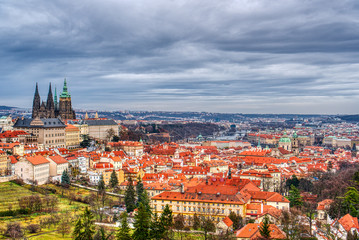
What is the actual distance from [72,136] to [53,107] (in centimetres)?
2308

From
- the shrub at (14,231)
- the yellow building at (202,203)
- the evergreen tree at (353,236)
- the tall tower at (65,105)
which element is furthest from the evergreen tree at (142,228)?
the tall tower at (65,105)

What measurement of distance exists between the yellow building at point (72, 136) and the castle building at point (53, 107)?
1745 centimetres

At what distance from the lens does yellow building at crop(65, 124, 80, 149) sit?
5166 inches

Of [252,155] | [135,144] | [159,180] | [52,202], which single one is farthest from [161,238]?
[252,155]

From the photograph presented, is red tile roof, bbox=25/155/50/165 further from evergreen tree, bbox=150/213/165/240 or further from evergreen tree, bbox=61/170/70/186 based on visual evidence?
evergreen tree, bbox=150/213/165/240

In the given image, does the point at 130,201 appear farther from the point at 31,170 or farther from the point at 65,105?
the point at 65,105

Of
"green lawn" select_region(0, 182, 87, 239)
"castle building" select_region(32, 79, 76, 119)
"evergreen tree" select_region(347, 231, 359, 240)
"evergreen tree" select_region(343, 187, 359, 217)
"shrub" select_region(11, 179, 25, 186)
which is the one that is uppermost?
"castle building" select_region(32, 79, 76, 119)

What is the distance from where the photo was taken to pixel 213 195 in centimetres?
6481

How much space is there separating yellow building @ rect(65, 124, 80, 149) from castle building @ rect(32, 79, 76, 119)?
17451 mm

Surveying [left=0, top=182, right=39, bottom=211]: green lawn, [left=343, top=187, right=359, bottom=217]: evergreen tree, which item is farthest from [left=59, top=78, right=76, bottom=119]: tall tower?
[left=343, top=187, right=359, bottom=217]: evergreen tree

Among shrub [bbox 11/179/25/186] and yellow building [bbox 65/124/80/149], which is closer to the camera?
shrub [bbox 11/179/25/186]

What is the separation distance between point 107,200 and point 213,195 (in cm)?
2023

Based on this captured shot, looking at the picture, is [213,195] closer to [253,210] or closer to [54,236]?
[253,210]

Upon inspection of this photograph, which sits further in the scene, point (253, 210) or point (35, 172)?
point (35, 172)
